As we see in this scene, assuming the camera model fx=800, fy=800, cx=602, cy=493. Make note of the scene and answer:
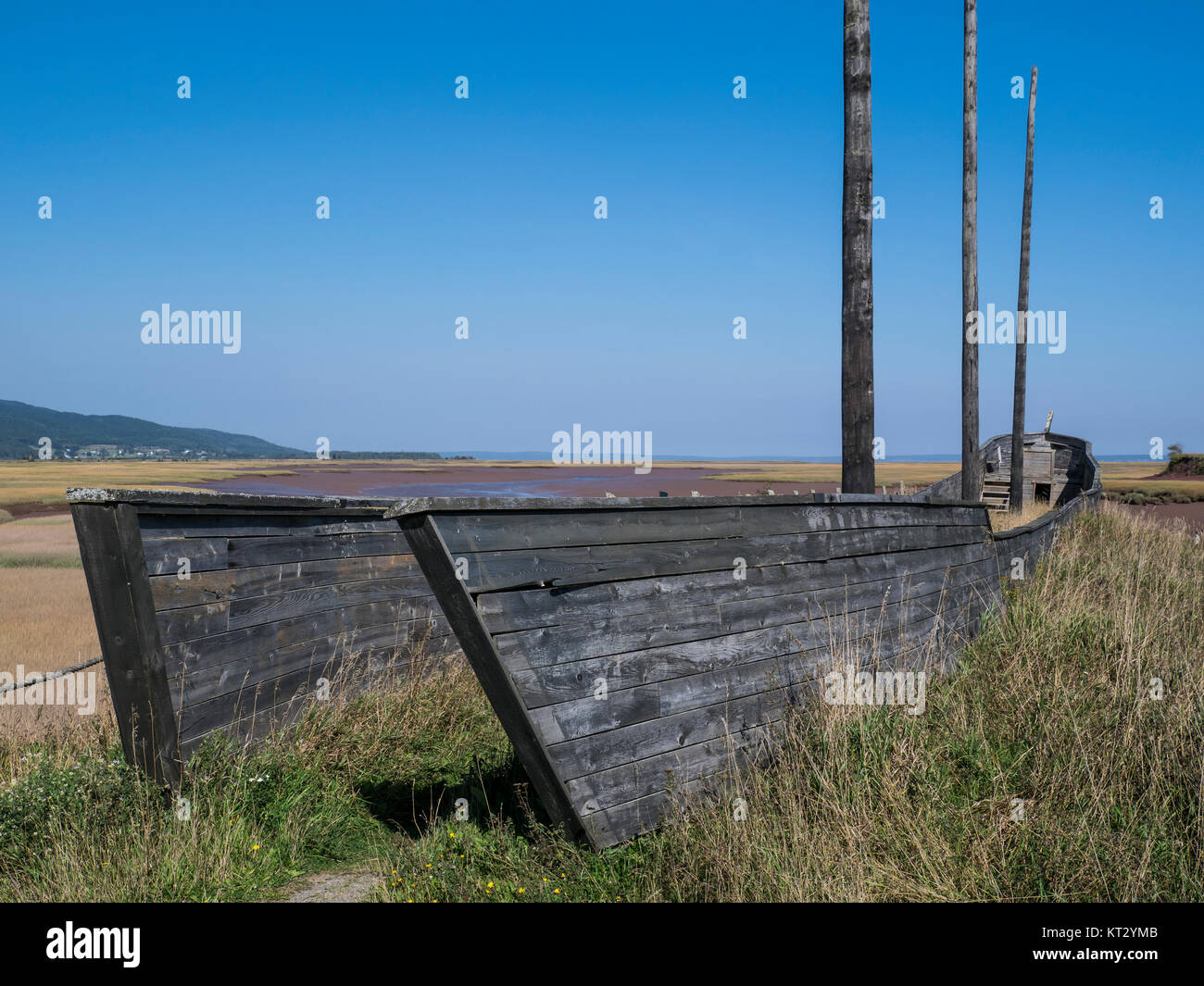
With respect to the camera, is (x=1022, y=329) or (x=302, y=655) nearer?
(x=302, y=655)

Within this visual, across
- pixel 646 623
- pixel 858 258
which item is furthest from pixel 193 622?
pixel 858 258

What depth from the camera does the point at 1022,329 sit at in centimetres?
1984

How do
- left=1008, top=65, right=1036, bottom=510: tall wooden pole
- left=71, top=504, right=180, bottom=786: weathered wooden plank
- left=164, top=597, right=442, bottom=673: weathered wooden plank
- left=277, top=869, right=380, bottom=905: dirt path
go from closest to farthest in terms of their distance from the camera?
left=277, top=869, right=380, bottom=905: dirt path
left=71, top=504, right=180, bottom=786: weathered wooden plank
left=164, top=597, right=442, bottom=673: weathered wooden plank
left=1008, top=65, right=1036, bottom=510: tall wooden pole

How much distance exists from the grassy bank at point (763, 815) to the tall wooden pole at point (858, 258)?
2240mm

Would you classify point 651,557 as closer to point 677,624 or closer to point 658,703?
point 677,624

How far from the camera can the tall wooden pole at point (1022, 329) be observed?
19.2m

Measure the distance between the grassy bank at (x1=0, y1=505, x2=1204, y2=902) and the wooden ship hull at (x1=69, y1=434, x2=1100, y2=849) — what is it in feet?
1.00

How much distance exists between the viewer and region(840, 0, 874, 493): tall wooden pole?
720cm

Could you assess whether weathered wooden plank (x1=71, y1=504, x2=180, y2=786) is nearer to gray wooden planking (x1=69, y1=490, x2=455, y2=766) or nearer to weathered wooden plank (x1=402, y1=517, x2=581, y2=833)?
gray wooden planking (x1=69, y1=490, x2=455, y2=766)

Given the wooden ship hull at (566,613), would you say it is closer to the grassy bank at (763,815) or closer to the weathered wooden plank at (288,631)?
the weathered wooden plank at (288,631)

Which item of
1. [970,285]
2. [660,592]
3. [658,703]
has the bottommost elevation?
[658,703]

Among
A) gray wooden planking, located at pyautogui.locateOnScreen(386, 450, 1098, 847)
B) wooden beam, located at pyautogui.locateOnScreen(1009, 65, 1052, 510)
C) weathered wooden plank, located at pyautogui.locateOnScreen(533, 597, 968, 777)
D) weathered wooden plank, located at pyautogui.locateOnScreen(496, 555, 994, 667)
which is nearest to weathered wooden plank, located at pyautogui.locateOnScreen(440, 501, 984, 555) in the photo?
gray wooden planking, located at pyautogui.locateOnScreen(386, 450, 1098, 847)
